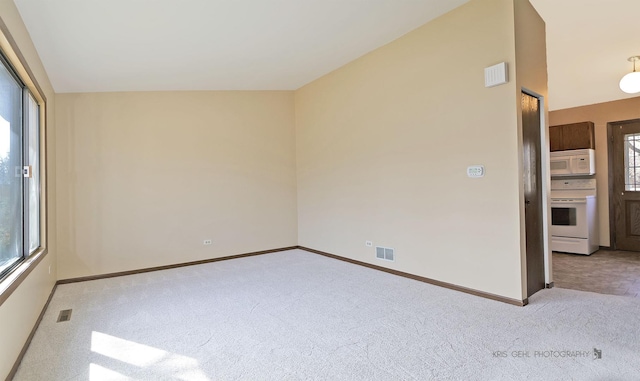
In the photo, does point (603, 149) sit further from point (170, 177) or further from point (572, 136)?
point (170, 177)

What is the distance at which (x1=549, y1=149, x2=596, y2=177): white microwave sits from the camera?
226 inches

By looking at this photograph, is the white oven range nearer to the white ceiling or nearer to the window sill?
the white ceiling

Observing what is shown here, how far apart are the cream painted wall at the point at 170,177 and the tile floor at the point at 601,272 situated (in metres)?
4.29

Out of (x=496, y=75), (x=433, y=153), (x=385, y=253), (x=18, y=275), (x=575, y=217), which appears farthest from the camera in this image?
(x=575, y=217)

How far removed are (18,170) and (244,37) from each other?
255cm

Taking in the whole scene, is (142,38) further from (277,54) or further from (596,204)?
(596,204)

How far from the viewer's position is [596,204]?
19.5 feet

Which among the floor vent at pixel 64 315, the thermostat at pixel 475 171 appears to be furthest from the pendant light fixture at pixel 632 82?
the floor vent at pixel 64 315

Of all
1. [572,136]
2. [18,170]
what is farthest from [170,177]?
[572,136]

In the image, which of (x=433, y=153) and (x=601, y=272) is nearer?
(x=433, y=153)

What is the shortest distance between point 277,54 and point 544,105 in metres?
3.27

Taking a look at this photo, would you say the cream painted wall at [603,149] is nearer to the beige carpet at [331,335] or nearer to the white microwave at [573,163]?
the white microwave at [573,163]

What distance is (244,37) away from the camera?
149 inches

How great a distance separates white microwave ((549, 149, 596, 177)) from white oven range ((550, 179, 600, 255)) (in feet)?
0.70
